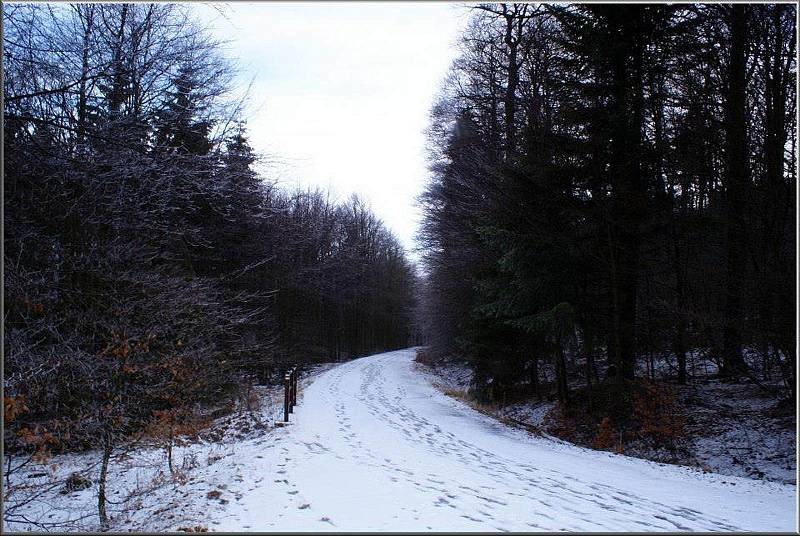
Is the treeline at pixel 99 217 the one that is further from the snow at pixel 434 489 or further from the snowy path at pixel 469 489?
the snowy path at pixel 469 489

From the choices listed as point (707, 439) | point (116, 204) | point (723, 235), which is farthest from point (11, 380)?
point (723, 235)

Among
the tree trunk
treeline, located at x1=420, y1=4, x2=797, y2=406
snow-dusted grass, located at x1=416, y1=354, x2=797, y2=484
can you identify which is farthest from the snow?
the tree trunk

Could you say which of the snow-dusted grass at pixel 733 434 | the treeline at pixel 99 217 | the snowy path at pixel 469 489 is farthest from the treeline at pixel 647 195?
the treeline at pixel 99 217

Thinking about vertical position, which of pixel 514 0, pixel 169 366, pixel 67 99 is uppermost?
pixel 514 0

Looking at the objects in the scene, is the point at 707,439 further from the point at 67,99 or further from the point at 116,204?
the point at 67,99

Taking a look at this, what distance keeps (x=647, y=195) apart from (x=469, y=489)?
27.9 ft

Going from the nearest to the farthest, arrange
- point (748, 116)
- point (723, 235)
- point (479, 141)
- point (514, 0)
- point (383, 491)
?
point (383, 491) < point (748, 116) < point (723, 235) < point (514, 0) < point (479, 141)

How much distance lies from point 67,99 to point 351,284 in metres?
37.3

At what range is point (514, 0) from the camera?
15641 mm

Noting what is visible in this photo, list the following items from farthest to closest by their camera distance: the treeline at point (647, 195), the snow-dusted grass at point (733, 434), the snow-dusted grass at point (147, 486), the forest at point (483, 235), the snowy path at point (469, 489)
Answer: the treeline at point (647, 195)
the snow-dusted grass at point (733, 434)
the forest at point (483, 235)
the snow-dusted grass at point (147, 486)
the snowy path at point (469, 489)

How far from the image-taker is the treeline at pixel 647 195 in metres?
8.38

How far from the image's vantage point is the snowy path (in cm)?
453

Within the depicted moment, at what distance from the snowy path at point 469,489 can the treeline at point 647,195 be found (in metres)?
2.98

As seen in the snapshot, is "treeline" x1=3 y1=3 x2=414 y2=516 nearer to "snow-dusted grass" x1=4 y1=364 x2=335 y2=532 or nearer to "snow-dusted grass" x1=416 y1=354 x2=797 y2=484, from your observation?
"snow-dusted grass" x1=4 y1=364 x2=335 y2=532
